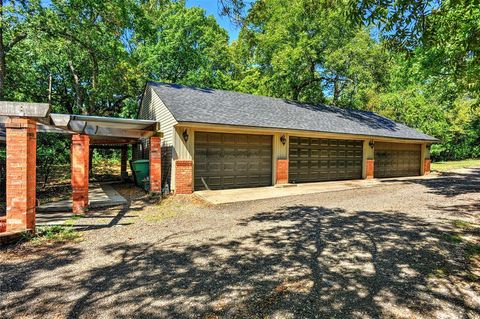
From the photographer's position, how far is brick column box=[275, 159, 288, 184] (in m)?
11.4

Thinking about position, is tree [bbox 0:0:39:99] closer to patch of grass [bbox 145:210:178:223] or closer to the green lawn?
patch of grass [bbox 145:210:178:223]

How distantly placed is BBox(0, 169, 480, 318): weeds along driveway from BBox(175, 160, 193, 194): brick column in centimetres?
288

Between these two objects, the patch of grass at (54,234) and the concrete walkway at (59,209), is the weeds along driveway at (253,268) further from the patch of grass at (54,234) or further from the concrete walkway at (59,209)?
the concrete walkway at (59,209)

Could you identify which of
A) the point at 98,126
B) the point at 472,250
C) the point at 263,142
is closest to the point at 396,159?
the point at 263,142

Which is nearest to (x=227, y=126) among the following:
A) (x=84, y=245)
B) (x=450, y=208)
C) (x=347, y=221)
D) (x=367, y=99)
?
(x=347, y=221)

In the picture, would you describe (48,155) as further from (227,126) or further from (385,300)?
(385,300)

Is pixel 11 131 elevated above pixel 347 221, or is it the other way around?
pixel 11 131

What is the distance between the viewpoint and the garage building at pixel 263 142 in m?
9.78

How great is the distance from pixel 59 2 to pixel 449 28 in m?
13.9

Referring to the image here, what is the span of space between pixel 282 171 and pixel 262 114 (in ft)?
9.60

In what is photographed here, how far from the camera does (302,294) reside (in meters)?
2.93

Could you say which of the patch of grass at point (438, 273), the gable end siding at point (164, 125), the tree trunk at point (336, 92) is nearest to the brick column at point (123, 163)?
the gable end siding at point (164, 125)

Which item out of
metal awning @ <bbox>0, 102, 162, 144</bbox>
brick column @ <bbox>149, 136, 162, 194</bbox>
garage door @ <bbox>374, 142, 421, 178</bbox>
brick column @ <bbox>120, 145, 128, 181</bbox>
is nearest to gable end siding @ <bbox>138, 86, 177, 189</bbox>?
brick column @ <bbox>149, 136, 162, 194</bbox>

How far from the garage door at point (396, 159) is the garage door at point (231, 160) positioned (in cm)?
759
